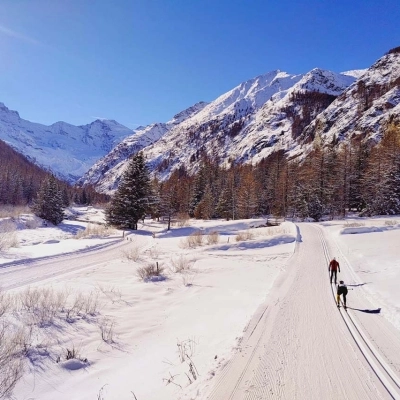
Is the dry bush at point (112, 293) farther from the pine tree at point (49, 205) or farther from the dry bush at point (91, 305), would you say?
the pine tree at point (49, 205)

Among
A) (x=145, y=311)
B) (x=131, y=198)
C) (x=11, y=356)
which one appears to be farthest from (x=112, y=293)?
(x=131, y=198)

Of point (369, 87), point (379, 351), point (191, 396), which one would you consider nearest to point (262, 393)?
point (191, 396)

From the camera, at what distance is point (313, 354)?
6.62 m

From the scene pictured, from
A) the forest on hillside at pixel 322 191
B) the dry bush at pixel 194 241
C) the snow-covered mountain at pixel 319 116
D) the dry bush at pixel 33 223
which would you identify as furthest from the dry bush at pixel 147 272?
the snow-covered mountain at pixel 319 116

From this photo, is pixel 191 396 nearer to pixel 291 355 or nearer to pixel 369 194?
pixel 291 355

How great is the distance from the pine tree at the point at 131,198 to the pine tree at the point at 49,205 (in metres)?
19.8

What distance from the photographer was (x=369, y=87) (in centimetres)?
11206

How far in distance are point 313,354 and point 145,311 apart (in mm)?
5532

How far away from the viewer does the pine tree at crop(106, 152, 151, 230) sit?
3891cm

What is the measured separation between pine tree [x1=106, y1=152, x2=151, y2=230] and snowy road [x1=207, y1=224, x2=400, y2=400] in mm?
30022

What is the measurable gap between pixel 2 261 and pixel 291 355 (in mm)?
15738

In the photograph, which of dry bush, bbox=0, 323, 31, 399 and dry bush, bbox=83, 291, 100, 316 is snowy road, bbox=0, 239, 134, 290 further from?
dry bush, bbox=0, 323, 31, 399

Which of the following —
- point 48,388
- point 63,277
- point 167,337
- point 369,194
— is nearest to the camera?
point 48,388

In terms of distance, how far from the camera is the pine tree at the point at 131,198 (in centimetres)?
3891
